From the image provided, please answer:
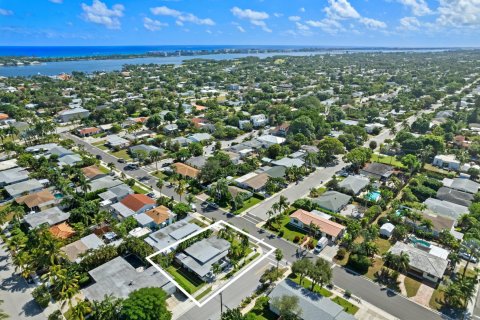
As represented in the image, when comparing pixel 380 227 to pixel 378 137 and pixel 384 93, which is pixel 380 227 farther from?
pixel 384 93

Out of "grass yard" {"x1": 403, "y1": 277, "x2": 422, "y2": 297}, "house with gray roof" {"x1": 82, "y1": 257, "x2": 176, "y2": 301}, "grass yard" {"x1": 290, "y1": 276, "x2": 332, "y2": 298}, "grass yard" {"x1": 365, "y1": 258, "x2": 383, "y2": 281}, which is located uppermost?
"house with gray roof" {"x1": 82, "y1": 257, "x2": 176, "y2": 301}

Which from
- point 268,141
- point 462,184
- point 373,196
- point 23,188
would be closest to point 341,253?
point 373,196

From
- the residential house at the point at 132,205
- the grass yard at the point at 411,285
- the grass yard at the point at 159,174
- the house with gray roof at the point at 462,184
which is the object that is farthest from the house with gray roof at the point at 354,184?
the grass yard at the point at 159,174

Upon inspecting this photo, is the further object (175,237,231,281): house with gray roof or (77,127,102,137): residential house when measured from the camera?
(77,127,102,137): residential house

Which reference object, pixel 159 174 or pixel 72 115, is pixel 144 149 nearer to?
pixel 159 174

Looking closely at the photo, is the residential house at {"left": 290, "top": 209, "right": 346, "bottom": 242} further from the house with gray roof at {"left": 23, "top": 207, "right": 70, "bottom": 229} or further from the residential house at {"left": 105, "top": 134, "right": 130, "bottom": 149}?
the residential house at {"left": 105, "top": 134, "right": 130, "bottom": 149}

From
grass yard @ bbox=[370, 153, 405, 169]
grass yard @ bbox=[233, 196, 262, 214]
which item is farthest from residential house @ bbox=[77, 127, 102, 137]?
grass yard @ bbox=[370, 153, 405, 169]
